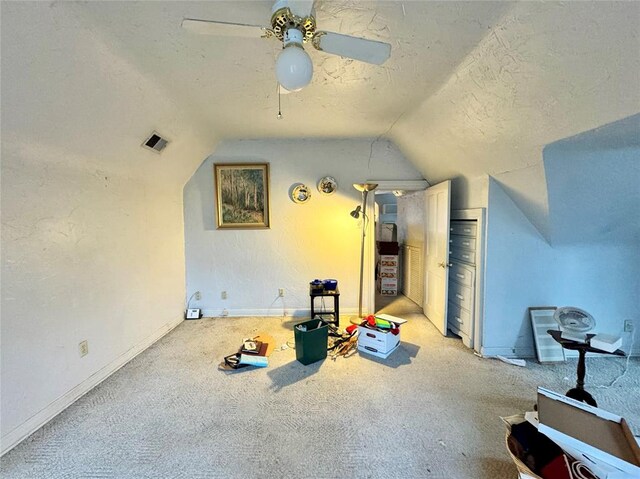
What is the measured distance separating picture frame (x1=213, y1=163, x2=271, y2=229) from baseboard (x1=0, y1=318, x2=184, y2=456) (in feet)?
5.68

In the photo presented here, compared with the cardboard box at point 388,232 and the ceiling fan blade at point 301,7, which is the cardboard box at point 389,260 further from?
the ceiling fan blade at point 301,7

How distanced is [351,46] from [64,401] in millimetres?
3014

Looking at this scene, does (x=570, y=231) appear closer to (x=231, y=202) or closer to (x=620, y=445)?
(x=620, y=445)

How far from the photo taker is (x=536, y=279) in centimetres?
263

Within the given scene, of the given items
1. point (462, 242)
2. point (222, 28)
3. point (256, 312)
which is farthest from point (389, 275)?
point (222, 28)

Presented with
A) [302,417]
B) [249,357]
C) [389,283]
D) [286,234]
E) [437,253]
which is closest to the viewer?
[302,417]

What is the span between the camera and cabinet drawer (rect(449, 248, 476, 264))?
9.40ft

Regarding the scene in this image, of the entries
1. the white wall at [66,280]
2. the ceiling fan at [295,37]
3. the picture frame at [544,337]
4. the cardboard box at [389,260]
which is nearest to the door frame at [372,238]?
the cardboard box at [389,260]

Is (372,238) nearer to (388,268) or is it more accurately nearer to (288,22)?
(388,268)

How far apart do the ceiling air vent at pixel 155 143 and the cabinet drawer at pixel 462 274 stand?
3.47 meters

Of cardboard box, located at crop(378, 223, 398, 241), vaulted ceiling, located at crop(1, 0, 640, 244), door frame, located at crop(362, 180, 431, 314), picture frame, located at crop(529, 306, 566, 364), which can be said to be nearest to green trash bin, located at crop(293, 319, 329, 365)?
door frame, located at crop(362, 180, 431, 314)

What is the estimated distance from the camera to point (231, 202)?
370 cm

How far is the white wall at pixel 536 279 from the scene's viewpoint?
258cm

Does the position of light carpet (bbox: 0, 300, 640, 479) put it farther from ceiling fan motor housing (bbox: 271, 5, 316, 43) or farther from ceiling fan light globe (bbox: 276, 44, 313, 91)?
ceiling fan motor housing (bbox: 271, 5, 316, 43)
